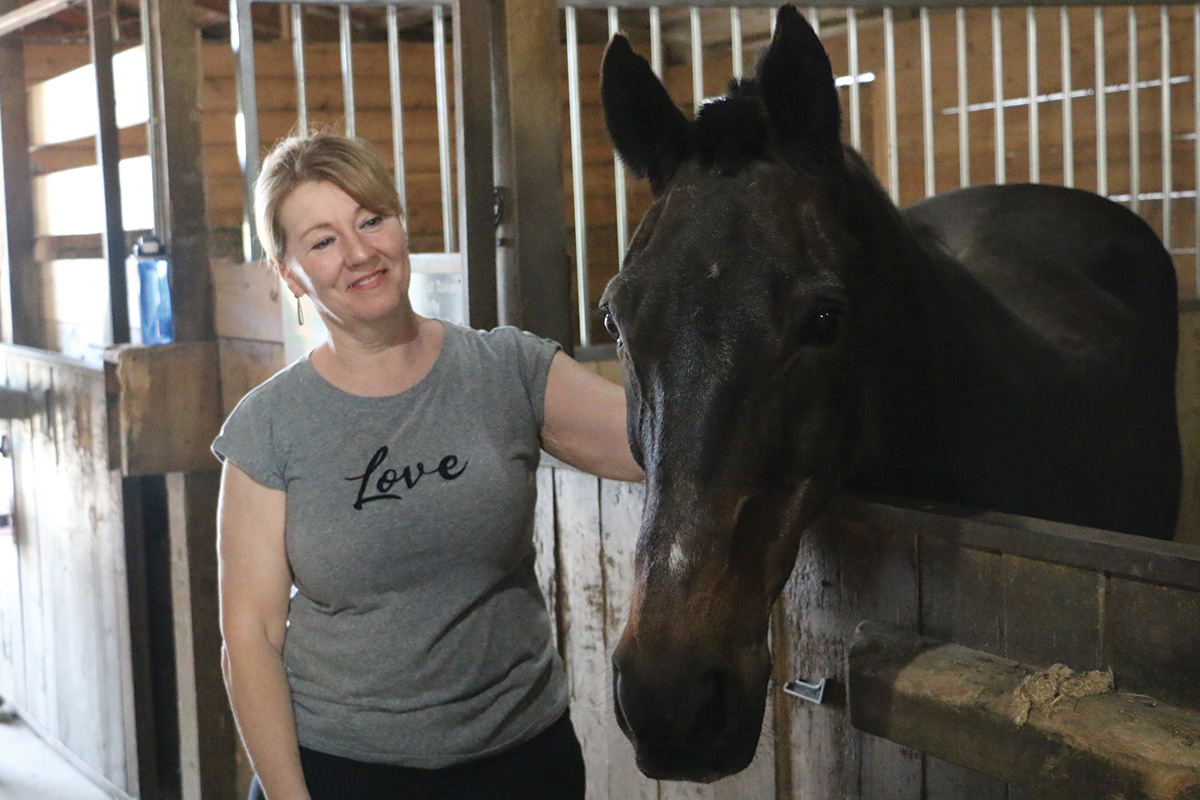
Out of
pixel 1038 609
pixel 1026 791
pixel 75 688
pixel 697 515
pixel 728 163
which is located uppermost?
pixel 728 163

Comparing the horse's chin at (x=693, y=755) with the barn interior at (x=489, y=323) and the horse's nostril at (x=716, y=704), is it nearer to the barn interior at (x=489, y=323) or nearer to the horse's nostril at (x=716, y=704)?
the horse's nostril at (x=716, y=704)

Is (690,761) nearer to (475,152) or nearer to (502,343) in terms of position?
(502,343)

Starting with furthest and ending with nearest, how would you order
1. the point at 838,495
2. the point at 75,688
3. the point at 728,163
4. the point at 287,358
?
the point at 75,688 < the point at 287,358 < the point at 838,495 < the point at 728,163

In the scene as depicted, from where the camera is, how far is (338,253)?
1476mm

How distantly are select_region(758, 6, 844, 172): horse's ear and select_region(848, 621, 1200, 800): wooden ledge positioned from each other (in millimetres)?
537

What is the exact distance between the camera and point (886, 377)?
57.5 inches

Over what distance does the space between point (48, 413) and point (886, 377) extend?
3.19 metres

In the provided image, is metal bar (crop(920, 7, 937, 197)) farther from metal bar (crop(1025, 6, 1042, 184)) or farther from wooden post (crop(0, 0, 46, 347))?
wooden post (crop(0, 0, 46, 347))

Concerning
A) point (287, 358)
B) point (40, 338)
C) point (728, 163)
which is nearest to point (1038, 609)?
point (728, 163)

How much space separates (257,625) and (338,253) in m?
0.46

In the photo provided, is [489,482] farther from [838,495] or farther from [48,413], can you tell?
[48,413]

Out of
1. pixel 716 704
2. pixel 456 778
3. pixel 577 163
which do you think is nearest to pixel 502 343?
pixel 456 778

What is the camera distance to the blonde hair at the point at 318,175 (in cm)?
148

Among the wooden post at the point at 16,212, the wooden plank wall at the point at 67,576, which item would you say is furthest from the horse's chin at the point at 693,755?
the wooden post at the point at 16,212
